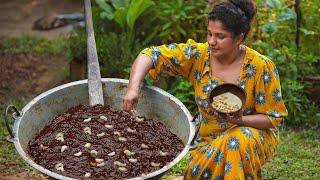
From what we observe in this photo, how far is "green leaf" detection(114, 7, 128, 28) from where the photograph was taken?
5281 millimetres

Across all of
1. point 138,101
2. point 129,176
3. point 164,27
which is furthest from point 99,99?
point 164,27

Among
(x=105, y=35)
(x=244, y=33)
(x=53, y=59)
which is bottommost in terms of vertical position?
(x=53, y=59)

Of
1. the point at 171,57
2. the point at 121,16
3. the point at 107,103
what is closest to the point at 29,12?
the point at 121,16

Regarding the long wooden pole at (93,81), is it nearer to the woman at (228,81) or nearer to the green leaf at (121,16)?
the woman at (228,81)

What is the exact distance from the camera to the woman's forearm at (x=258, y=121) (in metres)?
3.30

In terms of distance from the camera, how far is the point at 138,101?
3.53 metres

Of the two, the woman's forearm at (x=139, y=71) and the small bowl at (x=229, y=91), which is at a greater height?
the woman's forearm at (x=139, y=71)

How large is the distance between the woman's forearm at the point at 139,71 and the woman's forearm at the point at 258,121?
0.55 m

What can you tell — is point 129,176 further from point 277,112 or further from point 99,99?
point 277,112

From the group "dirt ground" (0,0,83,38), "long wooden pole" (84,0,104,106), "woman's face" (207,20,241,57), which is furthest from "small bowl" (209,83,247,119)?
"dirt ground" (0,0,83,38)

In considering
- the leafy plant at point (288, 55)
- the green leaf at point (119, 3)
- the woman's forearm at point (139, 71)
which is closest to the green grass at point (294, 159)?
the leafy plant at point (288, 55)

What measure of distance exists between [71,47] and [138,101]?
2172mm

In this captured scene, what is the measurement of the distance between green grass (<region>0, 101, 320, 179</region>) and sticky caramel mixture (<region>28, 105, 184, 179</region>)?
3.27ft

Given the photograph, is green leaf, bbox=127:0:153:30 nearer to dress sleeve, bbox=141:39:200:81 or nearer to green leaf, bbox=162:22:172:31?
green leaf, bbox=162:22:172:31
